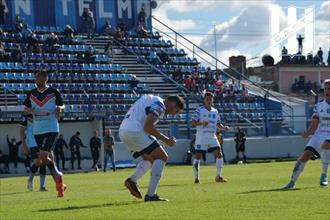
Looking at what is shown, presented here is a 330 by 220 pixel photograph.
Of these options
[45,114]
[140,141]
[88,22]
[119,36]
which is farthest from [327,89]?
[119,36]

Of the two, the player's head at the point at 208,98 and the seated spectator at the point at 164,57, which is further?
the seated spectator at the point at 164,57

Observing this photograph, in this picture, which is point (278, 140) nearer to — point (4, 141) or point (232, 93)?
point (232, 93)

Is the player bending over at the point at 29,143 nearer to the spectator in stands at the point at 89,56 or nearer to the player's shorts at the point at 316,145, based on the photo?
the player's shorts at the point at 316,145

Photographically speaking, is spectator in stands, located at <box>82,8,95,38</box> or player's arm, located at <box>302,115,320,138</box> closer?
player's arm, located at <box>302,115,320,138</box>

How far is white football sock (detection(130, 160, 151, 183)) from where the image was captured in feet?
42.5

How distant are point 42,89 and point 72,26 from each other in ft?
139

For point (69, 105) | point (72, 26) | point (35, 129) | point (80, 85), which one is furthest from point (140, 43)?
point (35, 129)

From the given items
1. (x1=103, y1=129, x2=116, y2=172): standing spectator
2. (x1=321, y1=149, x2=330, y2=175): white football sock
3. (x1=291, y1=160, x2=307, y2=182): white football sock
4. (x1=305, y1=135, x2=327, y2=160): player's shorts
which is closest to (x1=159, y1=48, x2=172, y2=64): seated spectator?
(x1=103, y1=129, x2=116, y2=172): standing spectator

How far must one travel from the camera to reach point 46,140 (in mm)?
15328

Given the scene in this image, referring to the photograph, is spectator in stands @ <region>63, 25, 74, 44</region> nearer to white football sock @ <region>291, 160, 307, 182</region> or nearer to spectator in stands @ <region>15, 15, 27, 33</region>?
spectator in stands @ <region>15, 15, 27, 33</region>

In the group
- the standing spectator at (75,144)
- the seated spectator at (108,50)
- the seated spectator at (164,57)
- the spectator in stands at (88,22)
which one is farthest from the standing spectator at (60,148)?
the spectator in stands at (88,22)

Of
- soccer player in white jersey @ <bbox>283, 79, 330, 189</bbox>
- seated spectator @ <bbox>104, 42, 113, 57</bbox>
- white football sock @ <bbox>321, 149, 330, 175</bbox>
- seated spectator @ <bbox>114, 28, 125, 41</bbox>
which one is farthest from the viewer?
seated spectator @ <bbox>114, 28, 125, 41</bbox>

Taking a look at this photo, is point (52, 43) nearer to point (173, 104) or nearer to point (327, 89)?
point (327, 89)

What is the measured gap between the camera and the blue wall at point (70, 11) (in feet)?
180
